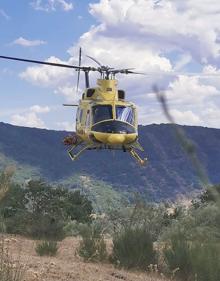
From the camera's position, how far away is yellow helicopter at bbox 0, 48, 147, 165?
57.6 feet

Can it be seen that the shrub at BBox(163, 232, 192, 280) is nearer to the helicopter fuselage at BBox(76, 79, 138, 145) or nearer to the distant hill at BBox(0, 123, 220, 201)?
the helicopter fuselage at BBox(76, 79, 138, 145)

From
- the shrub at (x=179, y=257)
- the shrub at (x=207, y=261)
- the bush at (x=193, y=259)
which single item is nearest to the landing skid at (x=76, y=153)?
the bush at (x=193, y=259)

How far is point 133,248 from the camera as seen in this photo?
39.0ft

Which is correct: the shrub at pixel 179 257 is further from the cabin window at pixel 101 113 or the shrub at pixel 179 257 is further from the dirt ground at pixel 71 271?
the cabin window at pixel 101 113

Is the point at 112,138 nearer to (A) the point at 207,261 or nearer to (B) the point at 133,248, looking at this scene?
(B) the point at 133,248

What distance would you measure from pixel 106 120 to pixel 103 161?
8991 cm

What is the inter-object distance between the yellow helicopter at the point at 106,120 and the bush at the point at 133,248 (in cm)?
543

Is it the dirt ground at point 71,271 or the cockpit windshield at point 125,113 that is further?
the cockpit windshield at point 125,113

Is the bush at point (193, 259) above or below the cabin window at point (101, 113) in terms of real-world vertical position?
below

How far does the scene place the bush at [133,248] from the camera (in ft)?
38.8

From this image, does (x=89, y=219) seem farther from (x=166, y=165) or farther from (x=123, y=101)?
(x=166, y=165)

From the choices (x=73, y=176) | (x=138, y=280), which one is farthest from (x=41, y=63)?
(x=73, y=176)

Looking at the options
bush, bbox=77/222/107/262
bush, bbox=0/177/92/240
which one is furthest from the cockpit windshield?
bush, bbox=77/222/107/262

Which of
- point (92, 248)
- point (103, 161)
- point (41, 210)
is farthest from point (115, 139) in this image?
point (103, 161)
